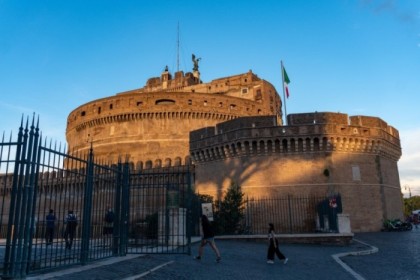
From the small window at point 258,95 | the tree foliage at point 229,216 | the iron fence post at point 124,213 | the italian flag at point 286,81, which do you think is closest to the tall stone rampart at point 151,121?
the small window at point 258,95

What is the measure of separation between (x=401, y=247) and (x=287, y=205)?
7025mm

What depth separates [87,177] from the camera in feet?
21.5

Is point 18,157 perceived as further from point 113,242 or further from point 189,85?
point 189,85

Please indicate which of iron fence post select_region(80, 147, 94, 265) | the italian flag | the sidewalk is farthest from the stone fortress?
iron fence post select_region(80, 147, 94, 265)

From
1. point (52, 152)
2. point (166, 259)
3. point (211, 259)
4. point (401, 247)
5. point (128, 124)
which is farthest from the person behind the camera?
point (128, 124)

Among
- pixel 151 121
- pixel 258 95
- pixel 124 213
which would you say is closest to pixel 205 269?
pixel 124 213

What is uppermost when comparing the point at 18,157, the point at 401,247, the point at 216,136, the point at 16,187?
the point at 216,136

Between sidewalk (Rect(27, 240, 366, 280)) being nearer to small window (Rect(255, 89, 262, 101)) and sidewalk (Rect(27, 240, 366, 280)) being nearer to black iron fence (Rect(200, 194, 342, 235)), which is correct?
Answer: black iron fence (Rect(200, 194, 342, 235))

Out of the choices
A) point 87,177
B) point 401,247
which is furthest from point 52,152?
point 401,247

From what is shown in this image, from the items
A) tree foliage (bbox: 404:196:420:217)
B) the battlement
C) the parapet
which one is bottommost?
tree foliage (bbox: 404:196:420:217)

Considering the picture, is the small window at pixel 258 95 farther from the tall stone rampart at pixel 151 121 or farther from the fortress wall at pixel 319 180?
A: the fortress wall at pixel 319 180

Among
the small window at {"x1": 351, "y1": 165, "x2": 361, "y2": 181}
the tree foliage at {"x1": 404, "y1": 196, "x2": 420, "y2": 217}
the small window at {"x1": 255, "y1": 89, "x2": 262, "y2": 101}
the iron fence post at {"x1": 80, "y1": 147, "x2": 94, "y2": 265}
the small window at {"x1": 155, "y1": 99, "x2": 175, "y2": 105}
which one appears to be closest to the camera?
the iron fence post at {"x1": 80, "y1": 147, "x2": 94, "y2": 265}

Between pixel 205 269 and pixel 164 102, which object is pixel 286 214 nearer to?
pixel 205 269

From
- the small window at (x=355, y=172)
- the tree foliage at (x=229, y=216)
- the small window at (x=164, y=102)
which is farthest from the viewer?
the small window at (x=164, y=102)
